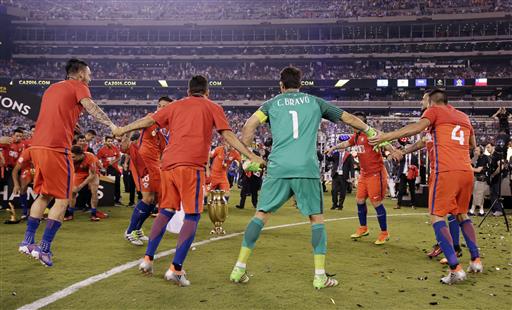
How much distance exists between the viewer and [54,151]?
5184 mm

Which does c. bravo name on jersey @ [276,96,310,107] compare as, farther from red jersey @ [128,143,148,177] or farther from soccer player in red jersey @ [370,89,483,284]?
red jersey @ [128,143,148,177]

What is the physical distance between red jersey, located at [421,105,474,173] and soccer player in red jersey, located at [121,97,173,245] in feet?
13.8

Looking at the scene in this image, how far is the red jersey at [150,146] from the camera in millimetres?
7570

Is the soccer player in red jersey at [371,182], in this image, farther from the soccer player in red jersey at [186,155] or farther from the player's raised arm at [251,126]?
the soccer player in red jersey at [186,155]

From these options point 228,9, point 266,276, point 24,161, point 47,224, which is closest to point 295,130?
point 266,276

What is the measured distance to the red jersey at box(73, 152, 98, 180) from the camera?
1039 cm

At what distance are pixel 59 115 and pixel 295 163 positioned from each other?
290 cm

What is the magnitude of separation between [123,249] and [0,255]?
5.61ft

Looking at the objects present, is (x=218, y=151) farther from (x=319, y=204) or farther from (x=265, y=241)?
(x=319, y=204)

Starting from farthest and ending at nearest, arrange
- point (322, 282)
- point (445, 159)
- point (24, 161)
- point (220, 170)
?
point (220, 170) < point (24, 161) < point (445, 159) < point (322, 282)

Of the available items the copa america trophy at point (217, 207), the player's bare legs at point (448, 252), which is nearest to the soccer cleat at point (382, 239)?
the player's bare legs at point (448, 252)

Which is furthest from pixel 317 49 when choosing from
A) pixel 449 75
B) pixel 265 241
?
pixel 265 241

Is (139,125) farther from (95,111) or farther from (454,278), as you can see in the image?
(454,278)

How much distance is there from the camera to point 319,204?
4742 millimetres
